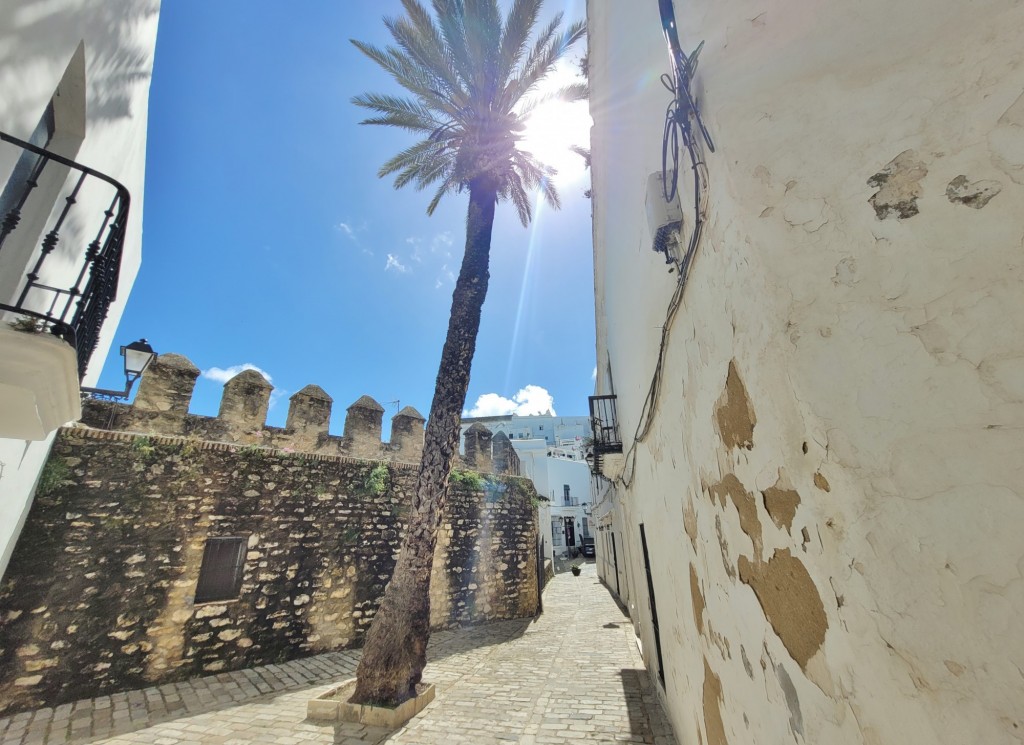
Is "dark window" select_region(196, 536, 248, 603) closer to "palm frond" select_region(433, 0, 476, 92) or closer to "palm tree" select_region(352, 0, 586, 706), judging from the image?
"palm tree" select_region(352, 0, 586, 706)

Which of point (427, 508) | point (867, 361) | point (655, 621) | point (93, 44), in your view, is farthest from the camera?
point (427, 508)

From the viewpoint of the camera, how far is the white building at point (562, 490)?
29.7 metres

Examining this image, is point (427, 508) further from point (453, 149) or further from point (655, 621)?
point (453, 149)

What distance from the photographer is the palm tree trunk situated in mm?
5352

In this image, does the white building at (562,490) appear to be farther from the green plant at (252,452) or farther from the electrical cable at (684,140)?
the electrical cable at (684,140)

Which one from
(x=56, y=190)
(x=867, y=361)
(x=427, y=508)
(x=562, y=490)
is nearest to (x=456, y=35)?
(x=56, y=190)

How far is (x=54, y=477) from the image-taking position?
575 centimetres

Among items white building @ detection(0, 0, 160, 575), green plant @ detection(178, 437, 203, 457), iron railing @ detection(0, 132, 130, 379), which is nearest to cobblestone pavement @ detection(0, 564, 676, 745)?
white building @ detection(0, 0, 160, 575)

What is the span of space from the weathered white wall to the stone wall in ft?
25.1

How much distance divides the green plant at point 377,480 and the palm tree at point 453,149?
2.70m

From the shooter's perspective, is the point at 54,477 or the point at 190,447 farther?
the point at 190,447

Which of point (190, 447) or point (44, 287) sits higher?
point (190, 447)

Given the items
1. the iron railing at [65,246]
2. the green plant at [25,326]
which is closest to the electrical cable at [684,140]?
the iron railing at [65,246]

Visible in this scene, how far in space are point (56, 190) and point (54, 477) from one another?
4513mm
